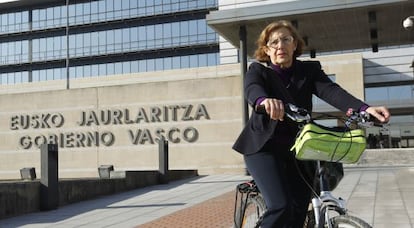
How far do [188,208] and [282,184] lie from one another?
8176mm

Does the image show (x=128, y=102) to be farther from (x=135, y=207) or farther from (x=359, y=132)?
(x=359, y=132)

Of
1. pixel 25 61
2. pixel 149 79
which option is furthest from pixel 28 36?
pixel 149 79

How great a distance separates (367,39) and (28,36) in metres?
48.1

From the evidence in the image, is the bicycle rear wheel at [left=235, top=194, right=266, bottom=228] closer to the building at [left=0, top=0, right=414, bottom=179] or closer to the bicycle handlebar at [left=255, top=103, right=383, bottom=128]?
the bicycle handlebar at [left=255, top=103, right=383, bottom=128]

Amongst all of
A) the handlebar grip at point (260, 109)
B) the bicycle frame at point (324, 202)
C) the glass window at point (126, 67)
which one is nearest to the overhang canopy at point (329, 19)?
the bicycle frame at point (324, 202)

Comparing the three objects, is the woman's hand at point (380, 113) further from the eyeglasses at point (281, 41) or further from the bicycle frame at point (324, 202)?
the eyeglasses at point (281, 41)

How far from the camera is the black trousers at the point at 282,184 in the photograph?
3.26m

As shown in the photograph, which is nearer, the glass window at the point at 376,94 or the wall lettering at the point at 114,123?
the wall lettering at the point at 114,123

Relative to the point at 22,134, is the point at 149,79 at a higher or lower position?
higher

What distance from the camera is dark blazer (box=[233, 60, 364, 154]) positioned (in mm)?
3289

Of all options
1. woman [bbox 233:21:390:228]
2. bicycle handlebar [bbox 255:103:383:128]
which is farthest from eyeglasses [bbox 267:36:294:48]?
bicycle handlebar [bbox 255:103:383:128]

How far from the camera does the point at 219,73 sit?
4162cm

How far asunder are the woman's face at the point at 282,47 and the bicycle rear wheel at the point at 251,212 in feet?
3.36

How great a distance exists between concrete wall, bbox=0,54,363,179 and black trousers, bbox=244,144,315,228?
66.4 ft
